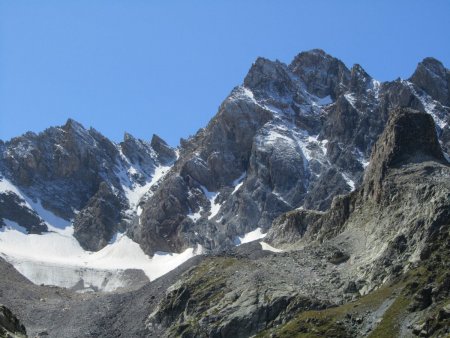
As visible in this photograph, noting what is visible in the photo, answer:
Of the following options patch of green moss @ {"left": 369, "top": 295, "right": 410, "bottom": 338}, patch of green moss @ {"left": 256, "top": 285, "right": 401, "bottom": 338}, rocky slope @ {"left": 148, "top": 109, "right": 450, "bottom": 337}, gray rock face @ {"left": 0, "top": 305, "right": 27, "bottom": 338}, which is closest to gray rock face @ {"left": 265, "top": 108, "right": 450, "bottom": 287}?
rocky slope @ {"left": 148, "top": 109, "right": 450, "bottom": 337}

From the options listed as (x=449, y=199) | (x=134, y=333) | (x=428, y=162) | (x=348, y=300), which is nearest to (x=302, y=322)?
(x=348, y=300)

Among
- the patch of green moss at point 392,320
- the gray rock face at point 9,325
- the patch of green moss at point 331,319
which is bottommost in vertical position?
the patch of green moss at point 392,320

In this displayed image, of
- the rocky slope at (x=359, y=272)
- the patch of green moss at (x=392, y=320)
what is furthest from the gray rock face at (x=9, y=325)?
the rocky slope at (x=359, y=272)

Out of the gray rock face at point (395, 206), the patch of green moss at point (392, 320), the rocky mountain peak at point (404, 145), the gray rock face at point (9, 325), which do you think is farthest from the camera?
the rocky mountain peak at point (404, 145)

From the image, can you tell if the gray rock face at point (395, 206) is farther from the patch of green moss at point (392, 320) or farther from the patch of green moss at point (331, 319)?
the patch of green moss at point (392, 320)

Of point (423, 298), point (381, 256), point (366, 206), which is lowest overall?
point (423, 298)

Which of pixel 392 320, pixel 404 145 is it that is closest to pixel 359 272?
pixel 392 320

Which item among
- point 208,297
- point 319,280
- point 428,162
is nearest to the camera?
point 319,280

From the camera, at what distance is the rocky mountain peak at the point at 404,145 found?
604 ft

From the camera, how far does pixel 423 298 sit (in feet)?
374

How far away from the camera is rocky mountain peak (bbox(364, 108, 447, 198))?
184 m

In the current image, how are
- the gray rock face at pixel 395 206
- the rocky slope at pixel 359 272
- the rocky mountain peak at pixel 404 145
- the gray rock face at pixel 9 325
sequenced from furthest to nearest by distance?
the rocky mountain peak at pixel 404 145 → the gray rock face at pixel 395 206 → the rocky slope at pixel 359 272 → the gray rock face at pixel 9 325

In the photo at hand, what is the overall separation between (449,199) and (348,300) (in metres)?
25.7

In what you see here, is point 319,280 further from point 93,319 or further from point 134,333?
point 93,319
